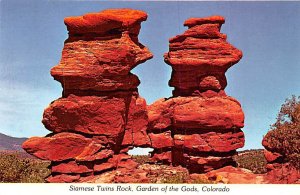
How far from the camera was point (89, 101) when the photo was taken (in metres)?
29.6

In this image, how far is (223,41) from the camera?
3572 centimetres

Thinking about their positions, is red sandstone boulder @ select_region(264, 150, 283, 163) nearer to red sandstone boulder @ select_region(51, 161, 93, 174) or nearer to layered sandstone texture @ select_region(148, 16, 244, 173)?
layered sandstone texture @ select_region(148, 16, 244, 173)

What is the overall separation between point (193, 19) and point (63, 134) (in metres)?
13.7

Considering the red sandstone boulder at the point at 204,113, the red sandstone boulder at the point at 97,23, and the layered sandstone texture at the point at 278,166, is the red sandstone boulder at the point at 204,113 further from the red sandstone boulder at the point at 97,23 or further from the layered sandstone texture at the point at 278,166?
the red sandstone boulder at the point at 97,23

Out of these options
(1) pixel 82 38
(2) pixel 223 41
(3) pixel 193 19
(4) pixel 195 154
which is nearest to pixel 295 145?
(4) pixel 195 154

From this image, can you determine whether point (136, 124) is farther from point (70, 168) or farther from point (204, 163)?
point (204, 163)

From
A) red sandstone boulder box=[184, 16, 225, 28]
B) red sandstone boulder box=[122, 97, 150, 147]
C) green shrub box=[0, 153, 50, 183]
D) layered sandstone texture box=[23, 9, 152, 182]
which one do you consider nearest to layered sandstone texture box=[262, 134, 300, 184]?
red sandstone boulder box=[122, 97, 150, 147]

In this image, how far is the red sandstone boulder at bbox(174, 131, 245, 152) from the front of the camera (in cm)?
3419

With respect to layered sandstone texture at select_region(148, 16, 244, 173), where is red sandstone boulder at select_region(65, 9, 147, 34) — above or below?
above

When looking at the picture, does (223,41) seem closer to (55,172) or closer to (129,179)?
(129,179)

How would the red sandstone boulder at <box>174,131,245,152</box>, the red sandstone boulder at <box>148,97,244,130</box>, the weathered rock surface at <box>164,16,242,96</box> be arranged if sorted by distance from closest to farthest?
the red sandstone boulder at <box>174,131,245,152</box>, the red sandstone boulder at <box>148,97,244,130</box>, the weathered rock surface at <box>164,16,242,96</box>

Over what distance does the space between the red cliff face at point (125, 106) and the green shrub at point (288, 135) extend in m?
3.29

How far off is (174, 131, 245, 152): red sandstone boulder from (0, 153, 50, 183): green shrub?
33.9ft

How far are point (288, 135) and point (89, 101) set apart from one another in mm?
12967
